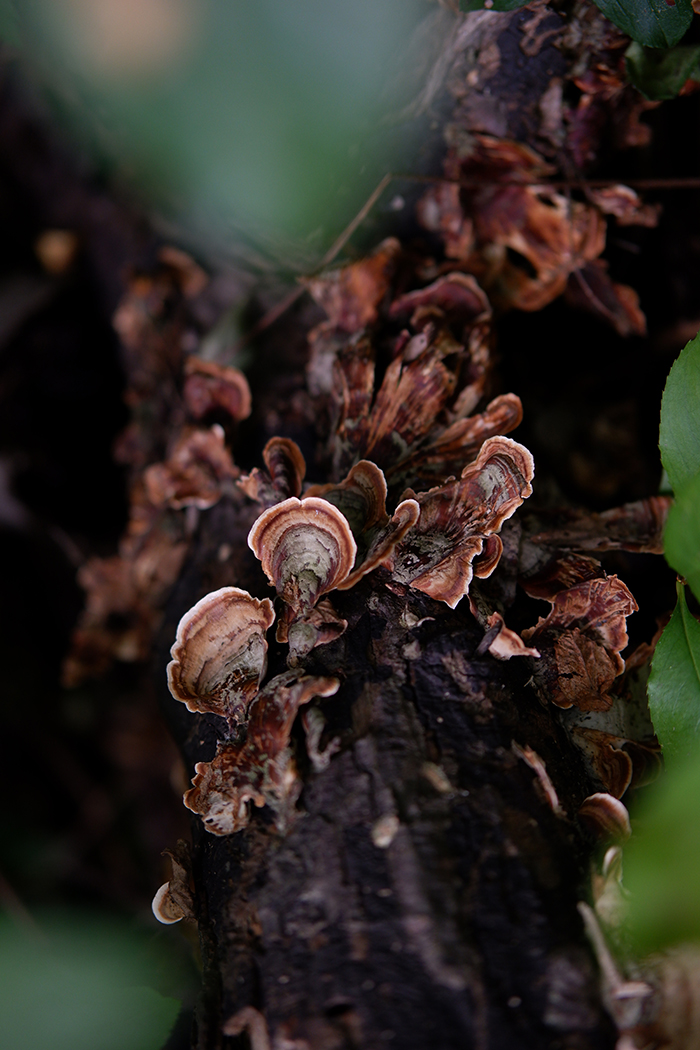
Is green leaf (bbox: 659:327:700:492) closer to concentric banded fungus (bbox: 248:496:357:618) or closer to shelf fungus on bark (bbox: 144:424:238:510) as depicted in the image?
concentric banded fungus (bbox: 248:496:357:618)

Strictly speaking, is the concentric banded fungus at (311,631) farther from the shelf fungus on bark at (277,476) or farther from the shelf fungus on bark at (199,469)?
the shelf fungus on bark at (199,469)

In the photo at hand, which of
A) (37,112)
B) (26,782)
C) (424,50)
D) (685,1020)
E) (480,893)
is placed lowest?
(26,782)

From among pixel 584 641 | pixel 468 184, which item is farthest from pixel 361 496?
pixel 468 184

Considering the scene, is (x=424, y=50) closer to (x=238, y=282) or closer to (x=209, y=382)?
(x=238, y=282)

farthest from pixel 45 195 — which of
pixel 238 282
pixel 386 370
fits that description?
pixel 386 370

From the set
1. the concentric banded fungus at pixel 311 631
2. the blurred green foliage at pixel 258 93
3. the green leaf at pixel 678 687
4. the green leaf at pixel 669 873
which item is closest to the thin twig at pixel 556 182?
the blurred green foliage at pixel 258 93

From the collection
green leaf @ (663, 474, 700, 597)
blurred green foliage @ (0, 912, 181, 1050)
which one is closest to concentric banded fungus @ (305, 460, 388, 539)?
green leaf @ (663, 474, 700, 597)
